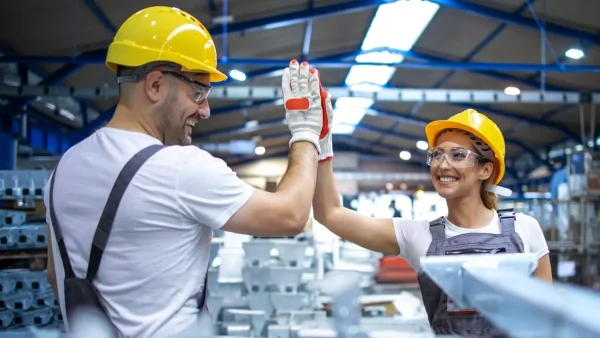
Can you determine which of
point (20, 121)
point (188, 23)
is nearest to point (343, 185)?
point (20, 121)

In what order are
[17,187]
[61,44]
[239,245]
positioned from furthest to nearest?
[61,44]
[239,245]
[17,187]

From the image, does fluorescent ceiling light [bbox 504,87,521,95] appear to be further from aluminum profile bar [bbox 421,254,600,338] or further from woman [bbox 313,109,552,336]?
aluminum profile bar [bbox 421,254,600,338]

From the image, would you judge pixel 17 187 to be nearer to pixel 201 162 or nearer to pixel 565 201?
pixel 201 162

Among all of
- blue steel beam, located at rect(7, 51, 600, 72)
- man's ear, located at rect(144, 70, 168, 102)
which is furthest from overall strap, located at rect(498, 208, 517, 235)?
blue steel beam, located at rect(7, 51, 600, 72)

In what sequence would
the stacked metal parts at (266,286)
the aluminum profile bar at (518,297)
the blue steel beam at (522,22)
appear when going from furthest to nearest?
1. the blue steel beam at (522,22)
2. the stacked metal parts at (266,286)
3. the aluminum profile bar at (518,297)

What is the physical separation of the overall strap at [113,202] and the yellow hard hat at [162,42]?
13.2 inches

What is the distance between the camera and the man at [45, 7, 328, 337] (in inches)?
64.0

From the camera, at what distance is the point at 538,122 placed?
1712cm

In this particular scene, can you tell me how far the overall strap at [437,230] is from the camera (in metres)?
2.51

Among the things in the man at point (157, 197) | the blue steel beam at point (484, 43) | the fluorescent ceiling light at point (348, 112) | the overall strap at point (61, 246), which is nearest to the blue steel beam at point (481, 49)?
the blue steel beam at point (484, 43)

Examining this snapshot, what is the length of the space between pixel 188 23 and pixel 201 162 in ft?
1.77

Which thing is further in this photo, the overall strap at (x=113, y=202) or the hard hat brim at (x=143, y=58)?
the hard hat brim at (x=143, y=58)

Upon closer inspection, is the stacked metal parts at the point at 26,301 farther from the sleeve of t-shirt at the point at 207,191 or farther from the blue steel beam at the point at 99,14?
the blue steel beam at the point at 99,14

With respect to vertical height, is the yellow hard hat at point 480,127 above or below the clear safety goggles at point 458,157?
above
